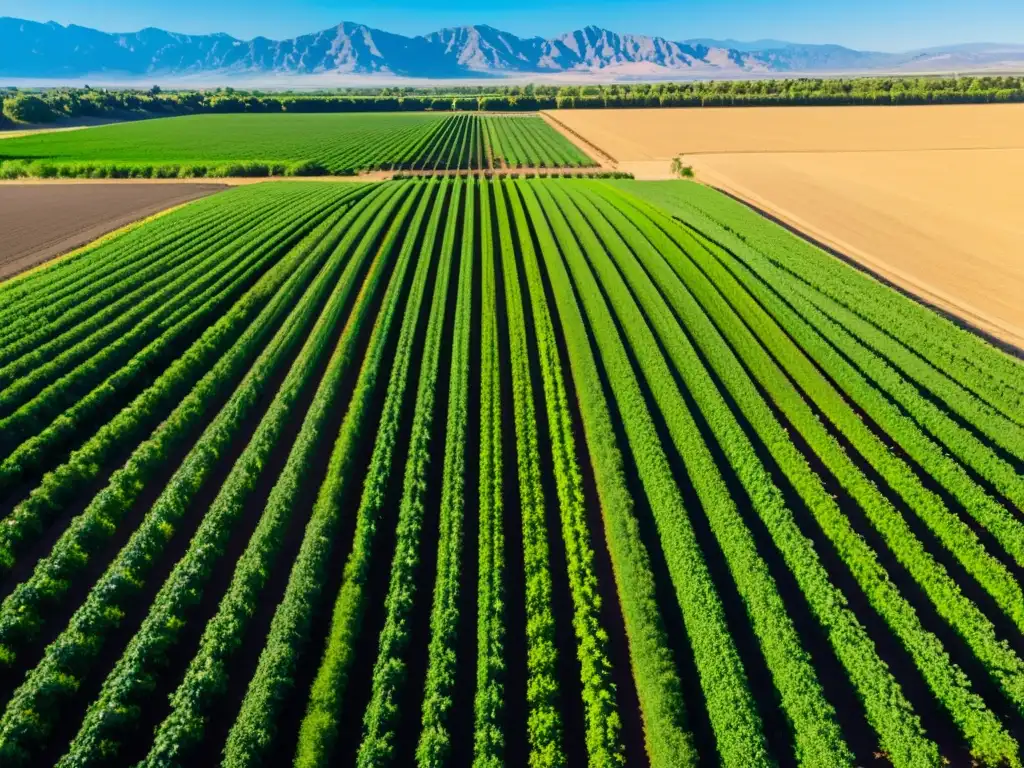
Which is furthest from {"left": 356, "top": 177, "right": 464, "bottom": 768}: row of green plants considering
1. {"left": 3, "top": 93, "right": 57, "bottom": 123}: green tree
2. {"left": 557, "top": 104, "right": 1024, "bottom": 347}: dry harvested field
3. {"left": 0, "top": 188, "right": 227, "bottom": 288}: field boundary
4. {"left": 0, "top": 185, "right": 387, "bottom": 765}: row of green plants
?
{"left": 3, "top": 93, "right": 57, "bottom": 123}: green tree

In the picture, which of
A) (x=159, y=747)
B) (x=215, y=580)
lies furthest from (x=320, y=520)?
(x=159, y=747)

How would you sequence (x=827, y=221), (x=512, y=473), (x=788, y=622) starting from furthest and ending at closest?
(x=827, y=221) < (x=512, y=473) < (x=788, y=622)

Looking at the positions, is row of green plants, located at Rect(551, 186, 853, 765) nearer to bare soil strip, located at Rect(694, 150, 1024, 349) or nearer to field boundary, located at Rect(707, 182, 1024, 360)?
field boundary, located at Rect(707, 182, 1024, 360)

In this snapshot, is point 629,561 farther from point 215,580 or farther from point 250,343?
point 250,343

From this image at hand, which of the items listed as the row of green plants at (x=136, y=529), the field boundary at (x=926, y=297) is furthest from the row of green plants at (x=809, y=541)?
the row of green plants at (x=136, y=529)

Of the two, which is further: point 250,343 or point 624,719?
point 250,343

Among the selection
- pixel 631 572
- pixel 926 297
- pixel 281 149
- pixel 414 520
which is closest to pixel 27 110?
pixel 281 149
